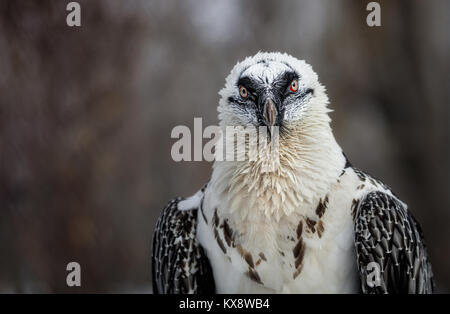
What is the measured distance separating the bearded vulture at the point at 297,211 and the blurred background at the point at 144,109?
1.69 meters

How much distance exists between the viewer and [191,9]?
19.5 feet

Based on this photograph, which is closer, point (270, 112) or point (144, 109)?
point (270, 112)

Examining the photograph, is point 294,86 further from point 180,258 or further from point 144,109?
point 144,109

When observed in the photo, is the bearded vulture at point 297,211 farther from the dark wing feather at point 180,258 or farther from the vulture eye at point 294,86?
the dark wing feather at point 180,258

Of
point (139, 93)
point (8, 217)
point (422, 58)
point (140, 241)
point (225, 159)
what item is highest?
point (422, 58)

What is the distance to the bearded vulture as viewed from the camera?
9.43 feet

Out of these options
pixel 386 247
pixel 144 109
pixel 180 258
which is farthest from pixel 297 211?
pixel 144 109

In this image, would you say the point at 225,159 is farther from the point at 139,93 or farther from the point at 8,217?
the point at 139,93

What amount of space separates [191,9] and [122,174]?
200 cm

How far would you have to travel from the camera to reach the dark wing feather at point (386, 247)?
2.90m

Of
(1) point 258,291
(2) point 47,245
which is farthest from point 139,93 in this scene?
(1) point 258,291

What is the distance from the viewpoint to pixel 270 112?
276 cm

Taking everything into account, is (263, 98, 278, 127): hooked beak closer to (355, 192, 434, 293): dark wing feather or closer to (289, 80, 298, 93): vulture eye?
(289, 80, 298, 93): vulture eye

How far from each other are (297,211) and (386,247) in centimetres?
55
